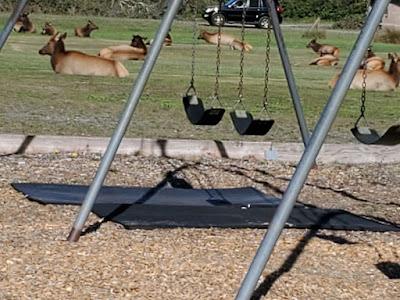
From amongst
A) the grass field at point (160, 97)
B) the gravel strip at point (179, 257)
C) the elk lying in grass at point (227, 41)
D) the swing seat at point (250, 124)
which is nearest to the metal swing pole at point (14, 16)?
the gravel strip at point (179, 257)

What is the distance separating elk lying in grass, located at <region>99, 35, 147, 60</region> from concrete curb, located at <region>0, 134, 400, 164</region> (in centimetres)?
1294

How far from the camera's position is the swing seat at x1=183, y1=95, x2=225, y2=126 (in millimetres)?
8281

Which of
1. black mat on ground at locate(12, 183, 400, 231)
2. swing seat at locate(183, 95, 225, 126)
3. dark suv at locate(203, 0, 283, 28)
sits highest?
swing seat at locate(183, 95, 225, 126)

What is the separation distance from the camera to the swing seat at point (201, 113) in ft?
27.2

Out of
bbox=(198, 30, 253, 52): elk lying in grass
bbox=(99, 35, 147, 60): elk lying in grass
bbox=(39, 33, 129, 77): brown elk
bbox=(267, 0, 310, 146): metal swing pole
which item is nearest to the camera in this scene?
bbox=(267, 0, 310, 146): metal swing pole

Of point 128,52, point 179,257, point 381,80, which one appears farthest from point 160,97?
point 179,257

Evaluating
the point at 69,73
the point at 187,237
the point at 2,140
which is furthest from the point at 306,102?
the point at 187,237

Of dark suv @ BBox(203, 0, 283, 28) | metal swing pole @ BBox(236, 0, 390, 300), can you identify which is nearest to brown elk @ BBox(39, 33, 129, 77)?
metal swing pole @ BBox(236, 0, 390, 300)

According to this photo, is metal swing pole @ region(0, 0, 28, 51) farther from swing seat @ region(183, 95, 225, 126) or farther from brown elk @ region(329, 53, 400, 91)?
brown elk @ region(329, 53, 400, 91)

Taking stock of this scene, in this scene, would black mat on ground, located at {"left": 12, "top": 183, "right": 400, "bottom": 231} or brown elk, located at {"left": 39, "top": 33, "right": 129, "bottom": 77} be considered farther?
brown elk, located at {"left": 39, "top": 33, "right": 129, "bottom": 77}

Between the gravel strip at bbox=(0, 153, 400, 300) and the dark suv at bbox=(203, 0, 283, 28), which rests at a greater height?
the gravel strip at bbox=(0, 153, 400, 300)

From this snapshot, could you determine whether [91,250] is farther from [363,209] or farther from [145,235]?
[363,209]

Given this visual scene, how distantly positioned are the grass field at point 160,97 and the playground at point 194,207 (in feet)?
0.17

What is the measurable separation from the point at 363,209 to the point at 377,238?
1.11m
